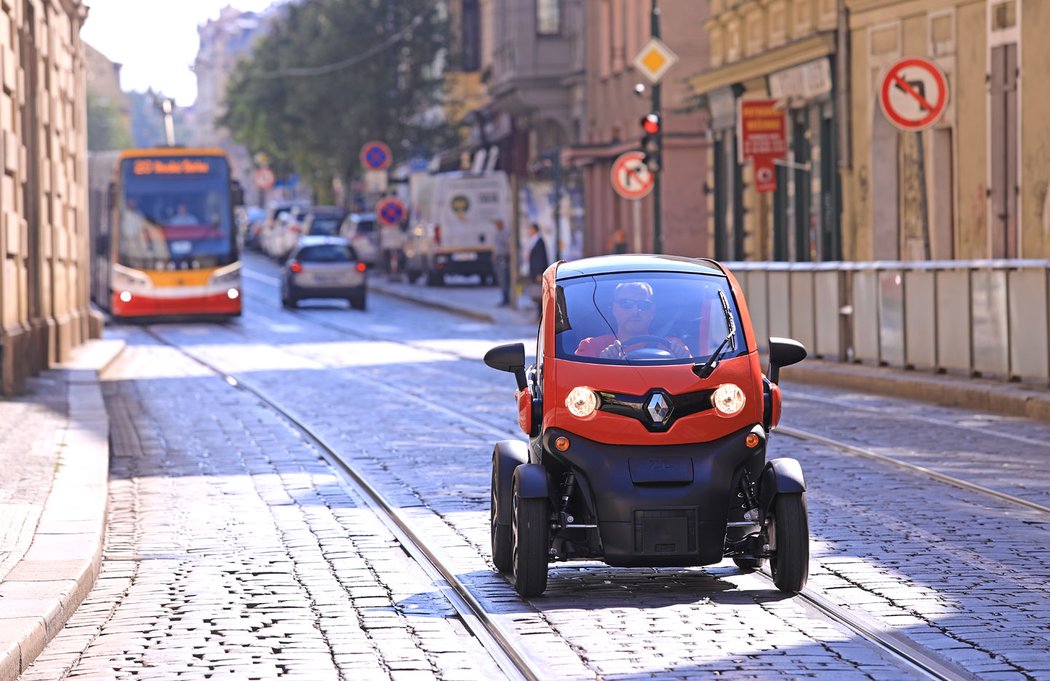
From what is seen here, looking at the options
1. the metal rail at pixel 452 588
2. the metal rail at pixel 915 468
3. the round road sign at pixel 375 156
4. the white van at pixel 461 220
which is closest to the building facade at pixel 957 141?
the metal rail at pixel 915 468

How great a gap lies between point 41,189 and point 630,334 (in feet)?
58.6

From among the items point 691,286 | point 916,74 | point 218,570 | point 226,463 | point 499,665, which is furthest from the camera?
point 916,74

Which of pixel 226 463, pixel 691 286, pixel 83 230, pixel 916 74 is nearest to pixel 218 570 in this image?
pixel 691 286

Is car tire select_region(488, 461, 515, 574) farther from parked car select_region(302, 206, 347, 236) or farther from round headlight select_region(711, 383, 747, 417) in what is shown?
parked car select_region(302, 206, 347, 236)

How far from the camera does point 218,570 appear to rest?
10.2 m

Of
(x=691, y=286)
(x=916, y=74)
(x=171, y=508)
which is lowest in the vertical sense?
(x=171, y=508)

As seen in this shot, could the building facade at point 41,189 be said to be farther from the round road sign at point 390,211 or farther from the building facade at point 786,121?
the round road sign at point 390,211

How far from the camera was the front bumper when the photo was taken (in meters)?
8.83

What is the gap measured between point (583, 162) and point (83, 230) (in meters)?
20.6

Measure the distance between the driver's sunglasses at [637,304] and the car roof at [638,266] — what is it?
0.77 feet

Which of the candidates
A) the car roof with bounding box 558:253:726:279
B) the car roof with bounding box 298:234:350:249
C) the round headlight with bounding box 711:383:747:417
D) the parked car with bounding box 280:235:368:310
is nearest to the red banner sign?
the car roof with bounding box 298:234:350:249

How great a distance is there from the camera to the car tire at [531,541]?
8938mm

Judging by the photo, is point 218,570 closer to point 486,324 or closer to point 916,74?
point 916,74

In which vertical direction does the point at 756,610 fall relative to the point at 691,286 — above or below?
below
